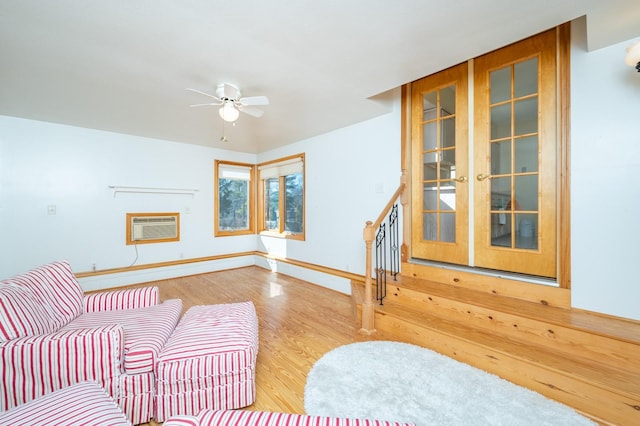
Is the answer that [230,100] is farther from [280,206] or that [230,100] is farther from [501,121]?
[280,206]

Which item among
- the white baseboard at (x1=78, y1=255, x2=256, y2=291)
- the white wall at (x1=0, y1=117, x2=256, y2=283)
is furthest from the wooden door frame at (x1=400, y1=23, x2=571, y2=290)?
the white wall at (x1=0, y1=117, x2=256, y2=283)

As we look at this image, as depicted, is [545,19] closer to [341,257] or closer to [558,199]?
[558,199]

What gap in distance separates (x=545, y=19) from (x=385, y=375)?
2698mm

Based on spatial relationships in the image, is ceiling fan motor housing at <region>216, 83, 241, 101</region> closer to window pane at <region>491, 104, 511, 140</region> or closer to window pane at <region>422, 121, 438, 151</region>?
window pane at <region>422, 121, 438, 151</region>

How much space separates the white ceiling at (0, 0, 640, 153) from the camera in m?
1.66

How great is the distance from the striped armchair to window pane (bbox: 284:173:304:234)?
10.2 ft

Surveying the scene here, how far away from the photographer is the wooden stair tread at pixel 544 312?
1676mm

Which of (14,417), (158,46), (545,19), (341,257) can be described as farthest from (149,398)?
(545,19)

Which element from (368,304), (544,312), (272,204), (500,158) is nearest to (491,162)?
(500,158)

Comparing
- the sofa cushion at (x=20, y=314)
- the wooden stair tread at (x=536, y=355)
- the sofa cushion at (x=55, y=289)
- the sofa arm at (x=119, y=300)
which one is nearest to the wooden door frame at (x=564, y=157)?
the wooden stair tread at (x=536, y=355)

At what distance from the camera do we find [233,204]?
5.54m

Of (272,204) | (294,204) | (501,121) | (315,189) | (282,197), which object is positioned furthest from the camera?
(272,204)

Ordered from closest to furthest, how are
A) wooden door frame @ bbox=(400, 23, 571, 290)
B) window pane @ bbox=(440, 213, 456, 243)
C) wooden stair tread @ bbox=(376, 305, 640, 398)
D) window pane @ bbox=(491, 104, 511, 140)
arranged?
wooden stair tread @ bbox=(376, 305, 640, 398) → wooden door frame @ bbox=(400, 23, 571, 290) → window pane @ bbox=(491, 104, 511, 140) → window pane @ bbox=(440, 213, 456, 243)

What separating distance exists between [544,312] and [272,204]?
460 centimetres
